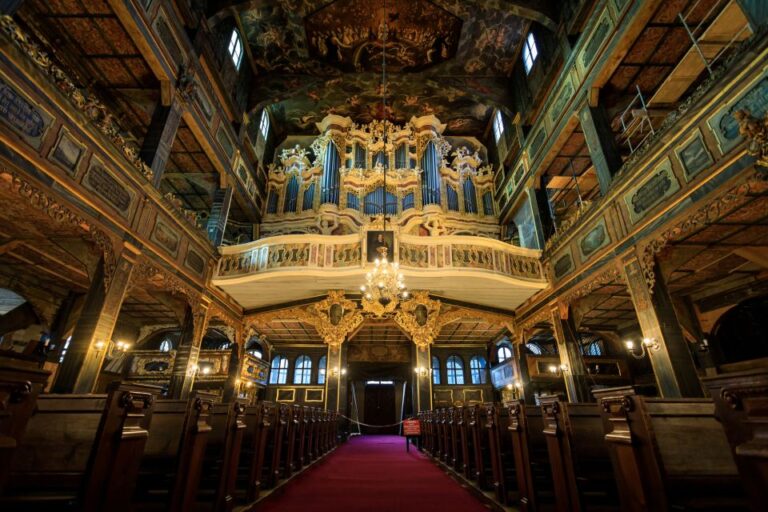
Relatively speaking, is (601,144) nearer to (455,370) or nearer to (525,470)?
(525,470)

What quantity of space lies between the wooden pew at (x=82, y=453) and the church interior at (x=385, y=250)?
0.02 metres

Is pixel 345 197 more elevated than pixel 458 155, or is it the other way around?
pixel 458 155

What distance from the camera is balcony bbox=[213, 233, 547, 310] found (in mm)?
10195

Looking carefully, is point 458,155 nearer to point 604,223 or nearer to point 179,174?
point 604,223

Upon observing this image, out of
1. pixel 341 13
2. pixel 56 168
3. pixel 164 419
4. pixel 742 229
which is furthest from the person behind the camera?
pixel 341 13

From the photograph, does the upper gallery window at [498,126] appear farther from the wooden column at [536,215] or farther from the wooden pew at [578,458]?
the wooden pew at [578,458]

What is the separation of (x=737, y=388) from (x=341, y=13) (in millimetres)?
15731

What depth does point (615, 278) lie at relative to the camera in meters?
7.83

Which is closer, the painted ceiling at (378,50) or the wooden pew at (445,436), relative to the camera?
the wooden pew at (445,436)

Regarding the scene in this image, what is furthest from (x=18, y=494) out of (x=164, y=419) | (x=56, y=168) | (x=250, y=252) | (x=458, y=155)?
(x=458, y=155)

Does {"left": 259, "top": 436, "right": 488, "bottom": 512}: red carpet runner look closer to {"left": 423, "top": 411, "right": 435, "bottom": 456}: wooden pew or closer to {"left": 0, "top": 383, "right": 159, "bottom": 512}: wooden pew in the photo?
{"left": 423, "top": 411, "right": 435, "bottom": 456}: wooden pew

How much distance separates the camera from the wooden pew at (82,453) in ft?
8.12

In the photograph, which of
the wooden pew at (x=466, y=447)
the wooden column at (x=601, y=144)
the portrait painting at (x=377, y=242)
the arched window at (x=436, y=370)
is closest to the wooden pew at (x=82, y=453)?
the wooden pew at (x=466, y=447)

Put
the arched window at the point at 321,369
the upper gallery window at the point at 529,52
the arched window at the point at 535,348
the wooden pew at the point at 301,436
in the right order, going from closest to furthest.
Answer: the wooden pew at the point at 301,436 → the upper gallery window at the point at 529,52 → the arched window at the point at 321,369 → the arched window at the point at 535,348
